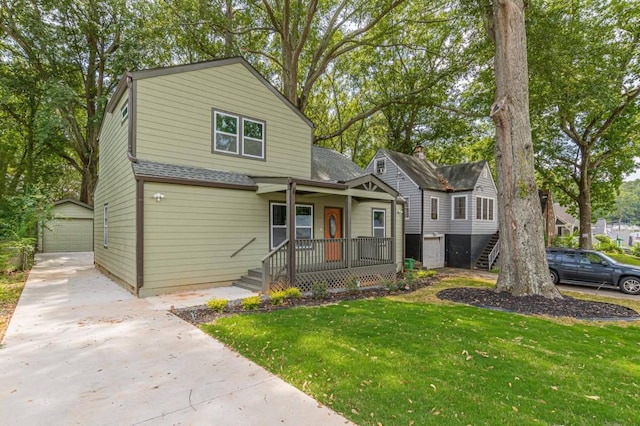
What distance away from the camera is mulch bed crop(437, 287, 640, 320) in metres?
7.07

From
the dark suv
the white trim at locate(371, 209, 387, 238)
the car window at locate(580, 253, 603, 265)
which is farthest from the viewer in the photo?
the white trim at locate(371, 209, 387, 238)

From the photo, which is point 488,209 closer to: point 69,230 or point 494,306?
point 494,306

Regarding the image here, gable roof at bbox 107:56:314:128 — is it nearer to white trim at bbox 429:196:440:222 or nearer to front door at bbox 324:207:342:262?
front door at bbox 324:207:342:262

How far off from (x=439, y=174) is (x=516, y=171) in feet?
38.6

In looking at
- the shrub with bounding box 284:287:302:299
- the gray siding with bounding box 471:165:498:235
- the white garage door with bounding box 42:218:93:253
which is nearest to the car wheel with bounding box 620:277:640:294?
the gray siding with bounding box 471:165:498:235

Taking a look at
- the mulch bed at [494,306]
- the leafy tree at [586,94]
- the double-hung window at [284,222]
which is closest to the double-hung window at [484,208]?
the leafy tree at [586,94]

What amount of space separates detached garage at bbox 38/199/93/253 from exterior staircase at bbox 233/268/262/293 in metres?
16.2

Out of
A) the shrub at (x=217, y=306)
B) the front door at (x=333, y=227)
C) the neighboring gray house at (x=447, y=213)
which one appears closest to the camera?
the shrub at (x=217, y=306)

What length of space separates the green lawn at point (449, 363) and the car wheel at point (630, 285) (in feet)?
19.0

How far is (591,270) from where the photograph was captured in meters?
11.5

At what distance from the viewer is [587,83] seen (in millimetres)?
13852

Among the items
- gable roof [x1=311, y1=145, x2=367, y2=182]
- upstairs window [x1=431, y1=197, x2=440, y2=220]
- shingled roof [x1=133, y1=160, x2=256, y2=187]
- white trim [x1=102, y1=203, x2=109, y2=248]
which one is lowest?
white trim [x1=102, y1=203, x2=109, y2=248]

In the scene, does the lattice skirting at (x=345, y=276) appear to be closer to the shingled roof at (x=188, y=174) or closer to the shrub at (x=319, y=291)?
the shrub at (x=319, y=291)

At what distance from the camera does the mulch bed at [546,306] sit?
7.07 m
